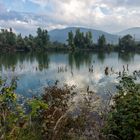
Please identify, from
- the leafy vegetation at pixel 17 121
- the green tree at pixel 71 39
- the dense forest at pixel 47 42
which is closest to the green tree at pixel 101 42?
the dense forest at pixel 47 42

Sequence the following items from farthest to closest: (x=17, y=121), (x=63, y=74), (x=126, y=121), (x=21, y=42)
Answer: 1. (x=21, y=42)
2. (x=63, y=74)
3. (x=126, y=121)
4. (x=17, y=121)

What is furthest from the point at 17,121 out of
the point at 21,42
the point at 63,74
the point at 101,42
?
the point at 101,42

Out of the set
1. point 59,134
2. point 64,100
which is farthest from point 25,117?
point 64,100

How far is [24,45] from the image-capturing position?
133125 millimetres

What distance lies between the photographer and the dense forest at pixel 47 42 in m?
133

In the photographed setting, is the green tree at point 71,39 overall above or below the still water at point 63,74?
above

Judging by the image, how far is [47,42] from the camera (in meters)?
139

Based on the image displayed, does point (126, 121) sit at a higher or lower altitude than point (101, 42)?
higher

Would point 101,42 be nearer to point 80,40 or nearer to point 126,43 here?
point 80,40

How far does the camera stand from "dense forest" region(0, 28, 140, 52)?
133 metres

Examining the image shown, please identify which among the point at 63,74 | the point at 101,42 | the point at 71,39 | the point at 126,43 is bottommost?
the point at 63,74

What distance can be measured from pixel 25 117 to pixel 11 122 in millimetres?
240

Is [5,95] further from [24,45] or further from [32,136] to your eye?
[24,45]

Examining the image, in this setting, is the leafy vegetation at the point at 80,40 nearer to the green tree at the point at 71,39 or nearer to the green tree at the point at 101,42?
the green tree at the point at 71,39
